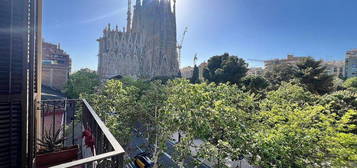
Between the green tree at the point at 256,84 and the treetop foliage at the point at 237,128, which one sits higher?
the green tree at the point at 256,84

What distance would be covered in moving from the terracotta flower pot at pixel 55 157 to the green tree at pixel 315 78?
73.0ft

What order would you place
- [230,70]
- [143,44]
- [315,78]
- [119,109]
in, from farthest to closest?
[143,44], [230,70], [315,78], [119,109]

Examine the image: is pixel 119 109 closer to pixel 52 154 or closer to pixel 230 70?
pixel 52 154

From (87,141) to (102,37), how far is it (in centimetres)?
4675

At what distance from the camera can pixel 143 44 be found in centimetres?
4647

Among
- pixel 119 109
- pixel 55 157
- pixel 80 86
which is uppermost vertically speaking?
pixel 80 86

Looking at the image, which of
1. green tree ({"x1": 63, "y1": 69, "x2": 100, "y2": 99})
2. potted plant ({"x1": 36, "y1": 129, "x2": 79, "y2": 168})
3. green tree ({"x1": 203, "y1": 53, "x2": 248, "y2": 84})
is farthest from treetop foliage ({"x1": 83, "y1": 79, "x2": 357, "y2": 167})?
green tree ({"x1": 203, "y1": 53, "x2": 248, "y2": 84})

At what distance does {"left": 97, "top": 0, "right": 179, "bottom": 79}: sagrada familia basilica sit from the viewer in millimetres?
42094

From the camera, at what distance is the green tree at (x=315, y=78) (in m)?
19.4

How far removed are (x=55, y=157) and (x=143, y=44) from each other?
45.0 meters

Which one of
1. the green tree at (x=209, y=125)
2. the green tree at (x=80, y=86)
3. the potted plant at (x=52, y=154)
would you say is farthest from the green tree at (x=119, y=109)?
the green tree at (x=80, y=86)

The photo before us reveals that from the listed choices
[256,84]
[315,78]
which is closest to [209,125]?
[256,84]

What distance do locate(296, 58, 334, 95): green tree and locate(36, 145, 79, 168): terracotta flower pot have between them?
876 inches

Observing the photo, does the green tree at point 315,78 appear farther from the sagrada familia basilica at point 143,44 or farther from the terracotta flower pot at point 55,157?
the sagrada familia basilica at point 143,44
